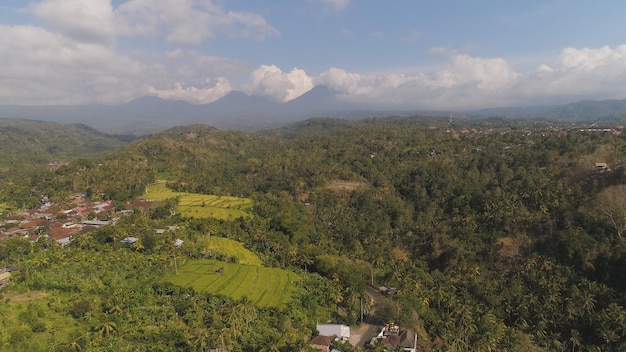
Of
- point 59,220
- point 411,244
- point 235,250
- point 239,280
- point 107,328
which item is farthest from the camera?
point 411,244

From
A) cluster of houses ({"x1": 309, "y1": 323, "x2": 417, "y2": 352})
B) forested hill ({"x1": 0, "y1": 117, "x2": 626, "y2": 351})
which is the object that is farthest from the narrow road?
forested hill ({"x1": 0, "y1": 117, "x2": 626, "y2": 351})

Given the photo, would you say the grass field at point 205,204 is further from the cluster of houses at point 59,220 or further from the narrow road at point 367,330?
the narrow road at point 367,330

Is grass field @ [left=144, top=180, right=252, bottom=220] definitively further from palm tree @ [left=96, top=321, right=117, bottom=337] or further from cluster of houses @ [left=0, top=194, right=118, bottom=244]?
palm tree @ [left=96, top=321, right=117, bottom=337]

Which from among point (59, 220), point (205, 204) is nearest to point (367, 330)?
Result: point (205, 204)

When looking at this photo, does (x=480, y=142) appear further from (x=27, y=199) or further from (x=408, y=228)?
(x=27, y=199)

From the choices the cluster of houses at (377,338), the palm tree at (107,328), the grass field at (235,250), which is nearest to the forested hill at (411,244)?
the palm tree at (107,328)

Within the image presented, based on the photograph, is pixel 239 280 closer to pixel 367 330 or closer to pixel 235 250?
pixel 235 250
